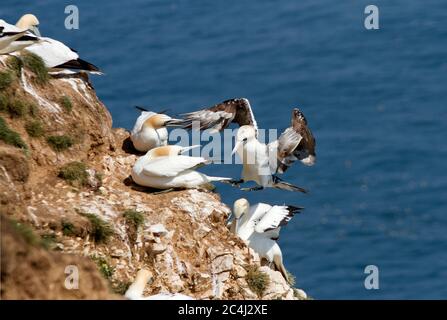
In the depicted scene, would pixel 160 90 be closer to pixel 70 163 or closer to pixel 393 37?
pixel 393 37

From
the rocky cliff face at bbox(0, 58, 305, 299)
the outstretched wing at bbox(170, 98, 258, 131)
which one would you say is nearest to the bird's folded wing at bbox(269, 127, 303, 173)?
the outstretched wing at bbox(170, 98, 258, 131)

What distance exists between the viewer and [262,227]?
19016mm

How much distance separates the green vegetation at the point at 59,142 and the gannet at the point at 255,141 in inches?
109

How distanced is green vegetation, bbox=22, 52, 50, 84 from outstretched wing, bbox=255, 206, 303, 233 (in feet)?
10.8

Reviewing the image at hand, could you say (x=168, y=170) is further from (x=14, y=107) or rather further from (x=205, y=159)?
(x=14, y=107)

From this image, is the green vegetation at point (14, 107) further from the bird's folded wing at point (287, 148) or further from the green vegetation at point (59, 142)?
the bird's folded wing at point (287, 148)

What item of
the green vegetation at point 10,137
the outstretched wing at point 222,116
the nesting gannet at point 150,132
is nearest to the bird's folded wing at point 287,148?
the outstretched wing at point 222,116

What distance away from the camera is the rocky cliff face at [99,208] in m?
16.9

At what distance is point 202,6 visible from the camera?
1903 inches

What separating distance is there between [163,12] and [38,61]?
97.7 feet

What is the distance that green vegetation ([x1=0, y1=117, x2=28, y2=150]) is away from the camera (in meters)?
17.5

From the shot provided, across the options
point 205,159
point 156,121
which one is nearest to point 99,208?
point 205,159

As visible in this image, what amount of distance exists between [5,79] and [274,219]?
3.89 m
